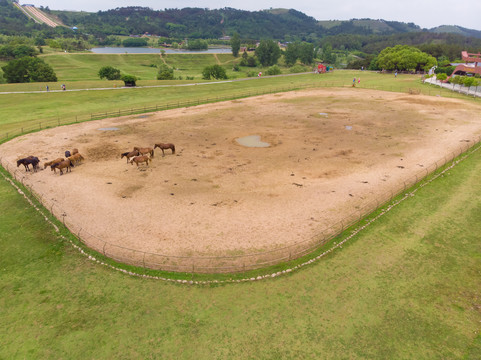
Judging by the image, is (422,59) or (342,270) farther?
(422,59)

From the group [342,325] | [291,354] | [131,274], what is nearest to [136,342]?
[131,274]

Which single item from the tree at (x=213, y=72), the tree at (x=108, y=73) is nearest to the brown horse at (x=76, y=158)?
the tree at (x=108, y=73)

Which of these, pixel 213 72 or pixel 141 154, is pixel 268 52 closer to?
pixel 213 72

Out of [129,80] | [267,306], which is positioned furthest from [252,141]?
[129,80]

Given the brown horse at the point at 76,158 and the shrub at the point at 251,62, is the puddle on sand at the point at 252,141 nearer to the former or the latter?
the brown horse at the point at 76,158

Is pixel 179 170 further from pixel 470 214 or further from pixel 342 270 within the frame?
pixel 470 214

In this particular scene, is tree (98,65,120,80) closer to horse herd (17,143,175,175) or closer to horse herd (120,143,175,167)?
horse herd (17,143,175,175)

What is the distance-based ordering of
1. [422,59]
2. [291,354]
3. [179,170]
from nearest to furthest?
[291,354] < [179,170] < [422,59]
